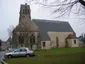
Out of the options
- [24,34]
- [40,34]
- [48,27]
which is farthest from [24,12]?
[24,34]

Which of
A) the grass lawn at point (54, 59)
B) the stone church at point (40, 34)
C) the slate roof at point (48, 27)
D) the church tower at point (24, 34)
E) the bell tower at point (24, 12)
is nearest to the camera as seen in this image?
the grass lawn at point (54, 59)

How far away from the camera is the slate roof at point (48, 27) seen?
9348 centimetres

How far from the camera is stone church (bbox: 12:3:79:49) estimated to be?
83.6 metres

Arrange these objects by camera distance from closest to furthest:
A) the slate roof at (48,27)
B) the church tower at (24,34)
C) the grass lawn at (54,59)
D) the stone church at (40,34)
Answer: the grass lawn at (54,59) < the church tower at (24,34) < the stone church at (40,34) < the slate roof at (48,27)

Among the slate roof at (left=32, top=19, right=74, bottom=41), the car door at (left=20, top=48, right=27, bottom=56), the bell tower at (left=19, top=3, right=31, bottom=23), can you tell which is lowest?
the car door at (left=20, top=48, right=27, bottom=56)

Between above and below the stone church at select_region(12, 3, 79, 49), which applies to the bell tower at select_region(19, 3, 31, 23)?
above

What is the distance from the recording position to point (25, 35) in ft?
261

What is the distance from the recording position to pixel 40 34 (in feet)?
297

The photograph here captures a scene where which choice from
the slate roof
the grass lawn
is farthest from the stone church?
the grass lawn

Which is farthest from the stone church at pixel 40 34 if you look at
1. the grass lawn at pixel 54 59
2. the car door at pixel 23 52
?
the grass lawn at pixel 54 59

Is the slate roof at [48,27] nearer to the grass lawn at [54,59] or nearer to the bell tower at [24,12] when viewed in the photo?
the bell tower at [24,12]

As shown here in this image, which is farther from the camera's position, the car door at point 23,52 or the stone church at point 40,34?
the stone church at point 40,34

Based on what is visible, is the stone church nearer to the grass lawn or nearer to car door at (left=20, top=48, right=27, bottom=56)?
car door at (left=20, top=48, right=27, bottom=56)

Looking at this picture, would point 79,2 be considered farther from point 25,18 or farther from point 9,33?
point 25,18
